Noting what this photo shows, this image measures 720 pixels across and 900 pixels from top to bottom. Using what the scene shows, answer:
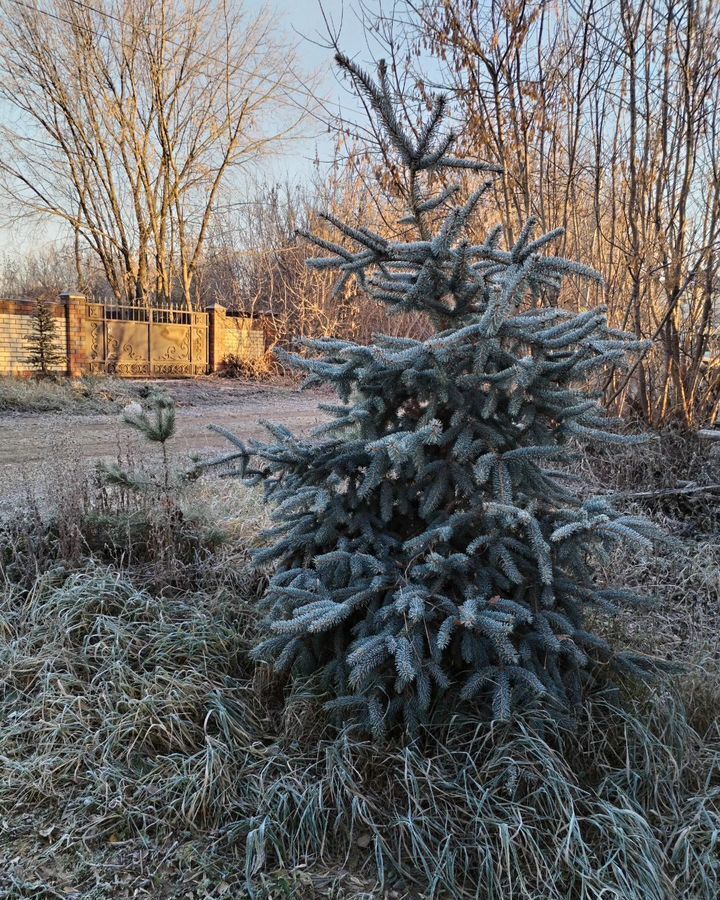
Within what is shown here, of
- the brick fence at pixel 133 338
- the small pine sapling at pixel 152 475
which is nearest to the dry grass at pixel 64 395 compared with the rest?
the brick fence at pixel 133 338

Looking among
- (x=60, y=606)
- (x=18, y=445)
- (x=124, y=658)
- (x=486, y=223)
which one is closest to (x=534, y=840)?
(x=124, y=658)

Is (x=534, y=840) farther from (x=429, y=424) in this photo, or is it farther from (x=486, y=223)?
(x=486, y=223)

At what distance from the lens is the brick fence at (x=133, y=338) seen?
43.0 ft

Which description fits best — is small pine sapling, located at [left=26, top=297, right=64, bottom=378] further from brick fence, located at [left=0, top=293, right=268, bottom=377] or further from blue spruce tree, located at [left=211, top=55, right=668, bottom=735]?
blue spruce tree, located at [left=211, top=55, right=668, bottom=735]

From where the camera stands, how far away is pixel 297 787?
1.99 metres

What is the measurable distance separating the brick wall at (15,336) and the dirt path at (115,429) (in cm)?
280

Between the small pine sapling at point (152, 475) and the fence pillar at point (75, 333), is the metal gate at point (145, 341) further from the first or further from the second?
the small pine sapling at point (152, 475)

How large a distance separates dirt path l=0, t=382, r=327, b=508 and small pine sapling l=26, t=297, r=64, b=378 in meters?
2.26

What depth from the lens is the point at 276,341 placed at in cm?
1716

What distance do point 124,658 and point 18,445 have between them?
5.32m

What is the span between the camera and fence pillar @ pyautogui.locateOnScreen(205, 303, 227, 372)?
53.8 ft

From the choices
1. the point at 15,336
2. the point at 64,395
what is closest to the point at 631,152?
the point at 64,395

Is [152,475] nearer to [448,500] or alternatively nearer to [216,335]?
[448,500]

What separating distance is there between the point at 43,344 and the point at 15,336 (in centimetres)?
108
